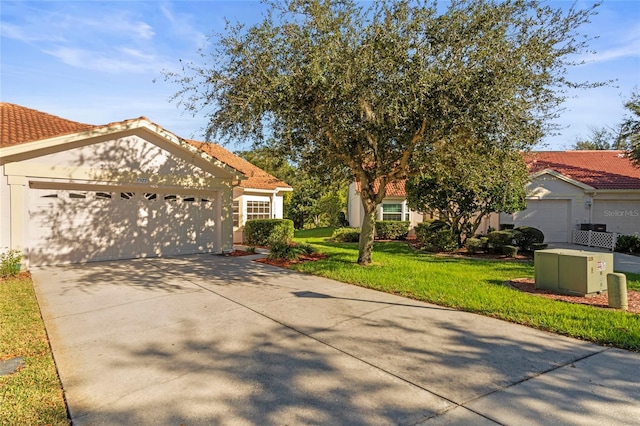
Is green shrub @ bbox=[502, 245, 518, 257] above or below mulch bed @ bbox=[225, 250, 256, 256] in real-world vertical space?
above

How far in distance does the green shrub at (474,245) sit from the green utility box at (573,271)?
6437 millimetres

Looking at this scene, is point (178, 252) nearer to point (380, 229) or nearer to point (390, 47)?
point (390, 47)

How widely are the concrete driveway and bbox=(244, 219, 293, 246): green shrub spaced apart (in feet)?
29.2

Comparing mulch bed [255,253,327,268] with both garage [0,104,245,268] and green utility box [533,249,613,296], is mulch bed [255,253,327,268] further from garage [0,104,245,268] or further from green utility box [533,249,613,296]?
green utility box [533,249,613,296]

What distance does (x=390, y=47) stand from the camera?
7879 millimetres

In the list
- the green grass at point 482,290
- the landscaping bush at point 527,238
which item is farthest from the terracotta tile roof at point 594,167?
the green grass at point 482,290

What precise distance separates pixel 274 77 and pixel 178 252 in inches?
302

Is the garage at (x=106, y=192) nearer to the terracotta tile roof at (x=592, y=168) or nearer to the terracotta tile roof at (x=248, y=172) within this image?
the terracotta tile roof at (x=248, y=172)

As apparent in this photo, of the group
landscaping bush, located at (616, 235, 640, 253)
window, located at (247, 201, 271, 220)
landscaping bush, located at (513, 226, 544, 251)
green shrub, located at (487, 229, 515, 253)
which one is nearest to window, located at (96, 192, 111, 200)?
window, located at (247, 201, 271, 220)

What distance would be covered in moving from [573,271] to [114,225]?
12.4 m

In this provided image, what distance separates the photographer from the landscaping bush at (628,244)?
1461 cm

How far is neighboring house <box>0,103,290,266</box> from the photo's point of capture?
9.97 meters

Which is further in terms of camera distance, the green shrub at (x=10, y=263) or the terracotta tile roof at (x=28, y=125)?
the terracotta tile roof at (x=28, y=125)

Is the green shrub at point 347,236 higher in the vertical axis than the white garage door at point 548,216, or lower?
lower
